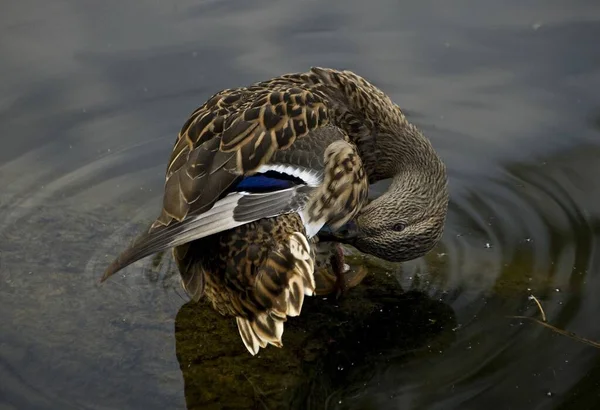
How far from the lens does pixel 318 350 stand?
562 centimetres

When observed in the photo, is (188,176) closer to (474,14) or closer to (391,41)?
(391,41)

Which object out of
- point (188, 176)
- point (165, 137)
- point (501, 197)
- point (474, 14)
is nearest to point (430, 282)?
point (501, 197)

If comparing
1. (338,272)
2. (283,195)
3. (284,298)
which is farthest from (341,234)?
(284,298)

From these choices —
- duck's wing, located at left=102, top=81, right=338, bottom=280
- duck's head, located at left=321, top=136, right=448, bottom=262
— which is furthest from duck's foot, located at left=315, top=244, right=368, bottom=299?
duck's wing, located at left=102, top=81, right=338, bottom=280

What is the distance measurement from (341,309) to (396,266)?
2.13 ft

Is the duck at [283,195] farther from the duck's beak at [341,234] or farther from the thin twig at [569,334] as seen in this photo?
the thin twig at [569,334]

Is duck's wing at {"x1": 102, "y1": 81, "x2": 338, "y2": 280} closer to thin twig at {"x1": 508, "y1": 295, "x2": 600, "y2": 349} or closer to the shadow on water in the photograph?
the shadow on water

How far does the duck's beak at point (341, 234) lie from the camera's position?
235 inches

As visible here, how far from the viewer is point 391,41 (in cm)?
818

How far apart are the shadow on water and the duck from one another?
238 millimetres

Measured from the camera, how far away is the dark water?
5.39m

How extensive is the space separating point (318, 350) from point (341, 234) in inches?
31.5

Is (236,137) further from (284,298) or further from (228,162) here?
(284,298)

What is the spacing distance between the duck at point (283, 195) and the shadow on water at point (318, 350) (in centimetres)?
24
